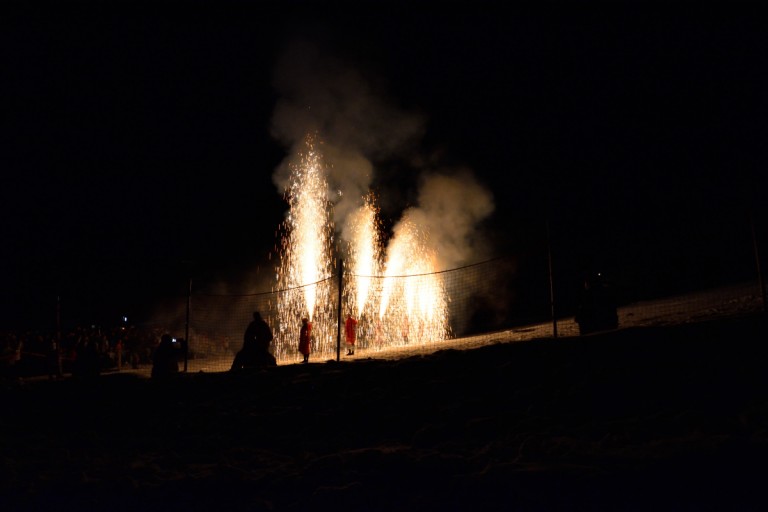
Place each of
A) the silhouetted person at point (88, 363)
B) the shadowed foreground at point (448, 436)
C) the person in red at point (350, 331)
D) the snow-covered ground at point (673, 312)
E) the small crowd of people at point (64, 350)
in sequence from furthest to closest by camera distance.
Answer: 1. the person in red at point (350, 331)
2. the small crowd of people at point (64, 350)
3. the snow-covered ground at point (673, 312)
4. the silhouetted person at point (88, 363)
5. the shadowed foreground at point (448, 436)

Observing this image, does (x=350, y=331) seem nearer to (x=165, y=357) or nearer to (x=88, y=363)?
(x=165, y=357)

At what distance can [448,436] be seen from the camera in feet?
18.5

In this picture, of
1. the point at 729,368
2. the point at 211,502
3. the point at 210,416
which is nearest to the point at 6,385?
the point at 210,416

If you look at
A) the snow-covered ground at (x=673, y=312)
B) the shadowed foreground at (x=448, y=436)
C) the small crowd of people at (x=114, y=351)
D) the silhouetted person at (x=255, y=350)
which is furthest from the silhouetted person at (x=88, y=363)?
the silhouetted person at (x=255, y=350)

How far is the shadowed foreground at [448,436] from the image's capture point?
4043 mm

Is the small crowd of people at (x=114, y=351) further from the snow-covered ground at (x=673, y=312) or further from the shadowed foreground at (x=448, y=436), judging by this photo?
the shadowed foreground at (x=448, y=436)

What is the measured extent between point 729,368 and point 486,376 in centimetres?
257

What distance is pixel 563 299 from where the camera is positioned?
20.2 meters

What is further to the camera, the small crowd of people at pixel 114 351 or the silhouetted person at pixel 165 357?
the small crowd of people at pixel 114 351

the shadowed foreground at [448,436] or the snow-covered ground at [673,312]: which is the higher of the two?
the snow-covered ground at [673,312]

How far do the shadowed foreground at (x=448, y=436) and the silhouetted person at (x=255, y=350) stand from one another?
→ 7.05 feet

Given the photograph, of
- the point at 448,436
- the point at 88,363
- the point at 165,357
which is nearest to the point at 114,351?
the point at 88,363

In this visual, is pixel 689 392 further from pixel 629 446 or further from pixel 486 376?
pixel 486 376

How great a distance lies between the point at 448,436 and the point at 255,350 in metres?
6.08
